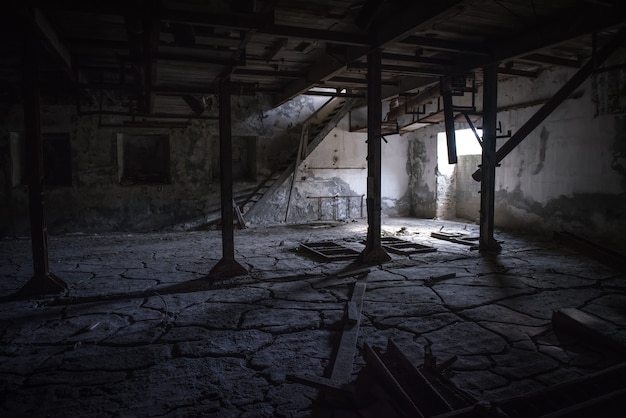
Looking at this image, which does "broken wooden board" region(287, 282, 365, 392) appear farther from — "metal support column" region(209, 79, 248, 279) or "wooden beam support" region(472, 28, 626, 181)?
"wooden beam support" region(472, 28, 626, 181)

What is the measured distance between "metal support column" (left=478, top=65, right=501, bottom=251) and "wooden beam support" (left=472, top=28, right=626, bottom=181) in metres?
0.13

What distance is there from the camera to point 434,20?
15.6 feet

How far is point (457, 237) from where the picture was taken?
8602mm

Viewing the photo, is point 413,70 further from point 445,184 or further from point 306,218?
point 306,218

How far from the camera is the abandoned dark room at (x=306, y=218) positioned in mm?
2814

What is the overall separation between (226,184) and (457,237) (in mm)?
5230

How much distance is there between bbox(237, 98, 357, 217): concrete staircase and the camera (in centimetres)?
1130

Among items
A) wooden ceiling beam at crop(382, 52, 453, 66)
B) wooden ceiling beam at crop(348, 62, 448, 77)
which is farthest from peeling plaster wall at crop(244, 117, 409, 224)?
wooden ceiling beam at crop(382, 52, 453, 66)

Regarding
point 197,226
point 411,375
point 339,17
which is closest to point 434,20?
point 339,17

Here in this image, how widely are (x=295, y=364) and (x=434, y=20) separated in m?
4.03

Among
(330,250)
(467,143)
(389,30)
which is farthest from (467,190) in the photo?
(389,30)

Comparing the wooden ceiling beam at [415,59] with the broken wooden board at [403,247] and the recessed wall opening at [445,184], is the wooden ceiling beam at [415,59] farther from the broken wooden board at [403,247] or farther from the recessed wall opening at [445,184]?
the recessed wall opening at [445,184]

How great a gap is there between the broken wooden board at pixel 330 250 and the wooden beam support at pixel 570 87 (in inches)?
103

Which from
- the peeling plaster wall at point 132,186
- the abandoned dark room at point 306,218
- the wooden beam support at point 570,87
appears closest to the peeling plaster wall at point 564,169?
the abandoned dark room at point 306,218
